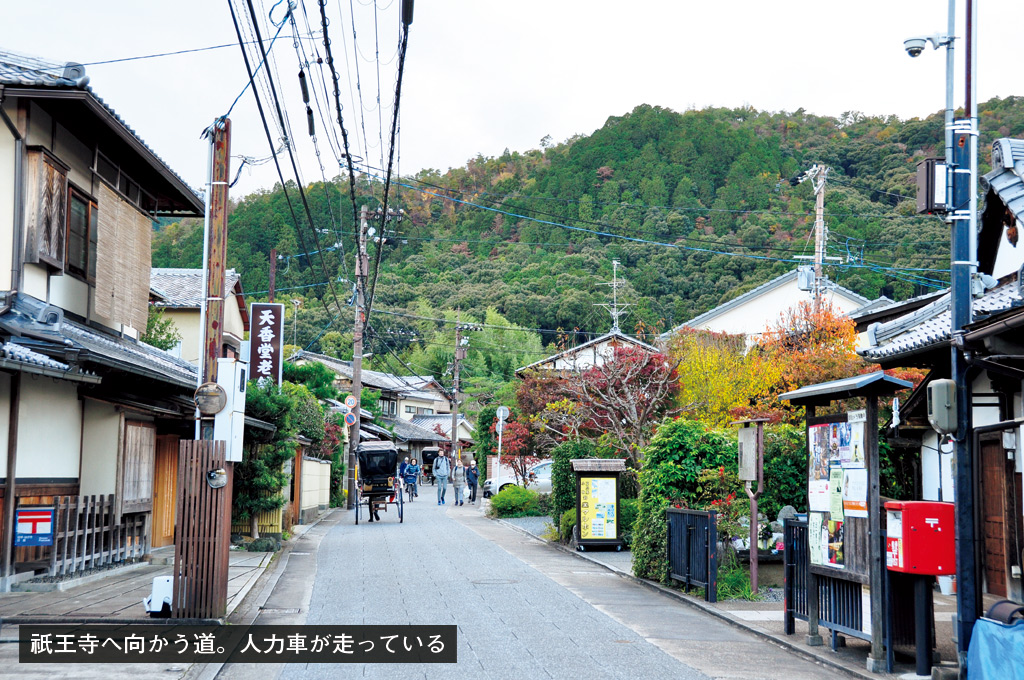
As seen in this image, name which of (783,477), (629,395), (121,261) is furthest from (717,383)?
(121,261)

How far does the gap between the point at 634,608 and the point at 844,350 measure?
15.8 meters

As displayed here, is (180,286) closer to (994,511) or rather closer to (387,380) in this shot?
(994,511)

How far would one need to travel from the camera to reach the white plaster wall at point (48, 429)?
41.1 feet

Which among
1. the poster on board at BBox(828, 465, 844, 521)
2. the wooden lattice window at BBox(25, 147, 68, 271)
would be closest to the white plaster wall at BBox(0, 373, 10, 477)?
the wooden lattice window at BBox(25, 147, 68, 271)

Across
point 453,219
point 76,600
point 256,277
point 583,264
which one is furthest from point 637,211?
point 76,600

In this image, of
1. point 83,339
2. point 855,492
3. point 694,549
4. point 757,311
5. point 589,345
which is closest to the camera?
point 855,492

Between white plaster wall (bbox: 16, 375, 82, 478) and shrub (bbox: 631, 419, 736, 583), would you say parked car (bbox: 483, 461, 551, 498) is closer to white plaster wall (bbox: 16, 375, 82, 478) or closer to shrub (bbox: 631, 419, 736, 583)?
shrub (bbox: 631, 419, 736, 583)

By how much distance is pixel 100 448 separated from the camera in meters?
15.1

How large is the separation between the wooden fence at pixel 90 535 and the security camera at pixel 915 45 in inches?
455

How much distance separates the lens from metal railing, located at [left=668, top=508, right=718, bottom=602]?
42.7ft

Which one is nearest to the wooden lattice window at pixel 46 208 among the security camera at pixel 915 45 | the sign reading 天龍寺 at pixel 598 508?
the sign reading 天龍寺 at pixel 598 508

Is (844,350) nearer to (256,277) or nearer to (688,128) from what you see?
(256,277)

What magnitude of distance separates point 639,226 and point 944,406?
5048cm

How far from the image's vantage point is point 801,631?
10.9 m
